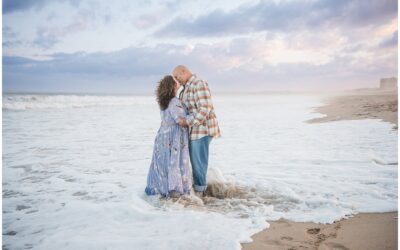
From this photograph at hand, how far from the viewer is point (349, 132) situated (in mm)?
11234

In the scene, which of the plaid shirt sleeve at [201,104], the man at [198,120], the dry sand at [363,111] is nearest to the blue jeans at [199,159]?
the man at [198,120]

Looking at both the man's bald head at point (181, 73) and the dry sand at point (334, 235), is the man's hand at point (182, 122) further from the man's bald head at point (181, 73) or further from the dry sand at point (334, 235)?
the dry sand at point (334, 235)

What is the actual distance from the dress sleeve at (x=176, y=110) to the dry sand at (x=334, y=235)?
1.76 m

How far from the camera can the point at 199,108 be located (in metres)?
4.66

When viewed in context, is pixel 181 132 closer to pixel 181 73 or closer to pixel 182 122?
pixel 182 122

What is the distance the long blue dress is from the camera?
4.76 meters

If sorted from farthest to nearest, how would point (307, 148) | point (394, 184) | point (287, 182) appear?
point (307, 148) → point (287, 182) → point (394, 184)

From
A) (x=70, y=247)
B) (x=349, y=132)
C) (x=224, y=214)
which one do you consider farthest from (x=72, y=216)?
(x=349, y=132)

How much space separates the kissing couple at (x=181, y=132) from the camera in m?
4.70

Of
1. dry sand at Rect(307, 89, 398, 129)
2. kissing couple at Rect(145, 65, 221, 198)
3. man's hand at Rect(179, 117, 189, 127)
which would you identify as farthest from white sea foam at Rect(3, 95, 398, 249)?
dry sand at Rect(307, 89, 398, 129)

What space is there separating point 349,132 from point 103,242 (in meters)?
9.61

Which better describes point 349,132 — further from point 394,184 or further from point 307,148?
point 394,184

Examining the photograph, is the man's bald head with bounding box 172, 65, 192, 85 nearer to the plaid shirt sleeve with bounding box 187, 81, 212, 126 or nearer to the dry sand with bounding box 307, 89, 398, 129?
the plaid shirt sleeve with bounding box 187, 81, 212, 126

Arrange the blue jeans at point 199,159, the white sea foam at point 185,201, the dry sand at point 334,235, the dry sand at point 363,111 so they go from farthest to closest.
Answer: the dry sand at point 363,111 < the blue jeans at point 199,159 < the white sea foam at point 185,201 < the dry sand at point 334,235
